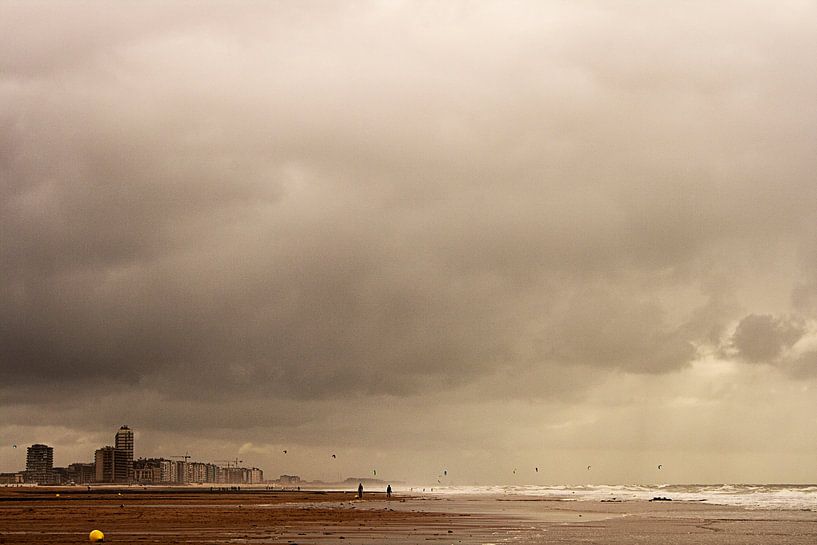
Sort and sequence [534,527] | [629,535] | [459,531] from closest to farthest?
1. [629,535]
2. [459,531]
3. [534,527]

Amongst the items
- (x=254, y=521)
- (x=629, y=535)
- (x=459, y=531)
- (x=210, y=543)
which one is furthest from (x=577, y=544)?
(x=254, y=521)

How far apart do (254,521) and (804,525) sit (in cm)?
3696

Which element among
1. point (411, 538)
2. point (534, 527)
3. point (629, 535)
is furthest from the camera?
point (534, 527)

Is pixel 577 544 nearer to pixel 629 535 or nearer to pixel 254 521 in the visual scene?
pixel 629 535

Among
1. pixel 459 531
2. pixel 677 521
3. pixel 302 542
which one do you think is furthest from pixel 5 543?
pixel 677 521

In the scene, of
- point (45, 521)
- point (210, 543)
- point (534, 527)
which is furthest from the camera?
point (45, 521)

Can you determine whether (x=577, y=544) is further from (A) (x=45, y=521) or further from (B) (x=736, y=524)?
(A) (x=45, y=521)

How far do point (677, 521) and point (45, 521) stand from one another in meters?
44.6

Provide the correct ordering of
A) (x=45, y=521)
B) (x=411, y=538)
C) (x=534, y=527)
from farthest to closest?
(x=45, y=521)
(x=534, y=527)
(x=411, y=538)

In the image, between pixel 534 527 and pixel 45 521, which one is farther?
pixel 45 521

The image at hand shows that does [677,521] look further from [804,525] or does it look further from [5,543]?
[5,543]

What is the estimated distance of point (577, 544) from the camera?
3884cm

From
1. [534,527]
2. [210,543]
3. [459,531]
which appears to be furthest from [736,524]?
[210,543]

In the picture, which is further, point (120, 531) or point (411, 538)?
point (120, 531)
